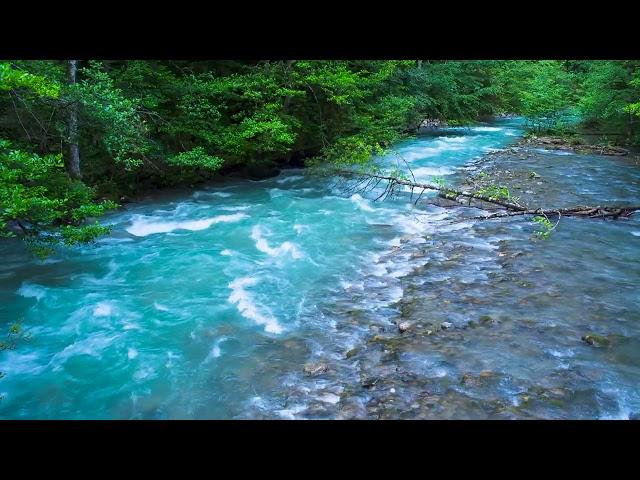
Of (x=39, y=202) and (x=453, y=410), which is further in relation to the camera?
(x=39, y=202)

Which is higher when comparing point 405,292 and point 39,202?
point 39,202

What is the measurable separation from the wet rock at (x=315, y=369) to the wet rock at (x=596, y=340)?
3.60 m

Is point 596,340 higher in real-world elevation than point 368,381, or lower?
higher

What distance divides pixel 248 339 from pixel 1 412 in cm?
311

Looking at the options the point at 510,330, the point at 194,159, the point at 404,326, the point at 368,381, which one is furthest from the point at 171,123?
the point at 510,330

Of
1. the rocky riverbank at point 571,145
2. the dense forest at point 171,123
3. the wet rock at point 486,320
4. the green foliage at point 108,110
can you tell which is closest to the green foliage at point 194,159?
→ the dense forest at point 171,123

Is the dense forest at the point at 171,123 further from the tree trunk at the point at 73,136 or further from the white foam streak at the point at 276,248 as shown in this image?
the white foam streak at the point at 276,248

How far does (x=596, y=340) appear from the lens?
19.9 feet

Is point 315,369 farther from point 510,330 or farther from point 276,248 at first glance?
point 276,248

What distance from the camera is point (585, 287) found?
7.55 meters

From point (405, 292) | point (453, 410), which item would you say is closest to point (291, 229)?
point (405, 292)

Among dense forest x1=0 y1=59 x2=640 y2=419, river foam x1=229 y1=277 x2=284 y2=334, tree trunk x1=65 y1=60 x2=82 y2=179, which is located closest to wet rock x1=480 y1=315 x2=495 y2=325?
dense forest x1=0 y1=59 x2=640 y2=419

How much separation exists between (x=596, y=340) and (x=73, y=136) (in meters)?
10.9
